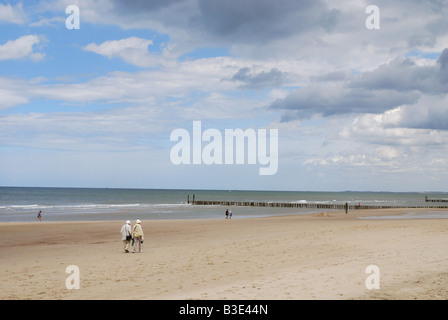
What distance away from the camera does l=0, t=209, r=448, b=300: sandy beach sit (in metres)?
11.9

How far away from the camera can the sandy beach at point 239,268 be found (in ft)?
38.9

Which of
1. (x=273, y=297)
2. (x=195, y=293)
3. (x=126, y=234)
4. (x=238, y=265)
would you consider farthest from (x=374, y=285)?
(x=126, y=234)

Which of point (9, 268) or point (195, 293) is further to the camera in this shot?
point (9, 268)

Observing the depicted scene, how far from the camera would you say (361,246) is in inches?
822

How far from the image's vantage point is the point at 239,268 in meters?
16.0

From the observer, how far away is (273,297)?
10953 millimetres

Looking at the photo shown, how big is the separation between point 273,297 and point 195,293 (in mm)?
2278

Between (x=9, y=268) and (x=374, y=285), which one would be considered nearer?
(x=374, y=285)
